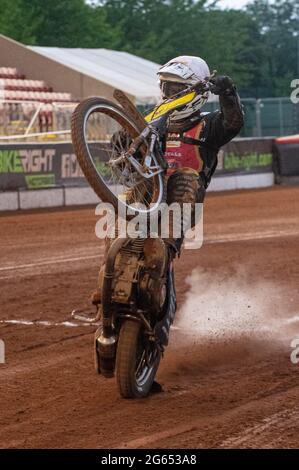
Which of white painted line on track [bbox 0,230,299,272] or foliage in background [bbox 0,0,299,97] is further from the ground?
foliage in background [bbox 0,0,299,97]

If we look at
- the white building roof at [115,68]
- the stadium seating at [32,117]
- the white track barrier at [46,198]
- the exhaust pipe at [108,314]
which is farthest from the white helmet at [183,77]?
the white building roof at [115,68]

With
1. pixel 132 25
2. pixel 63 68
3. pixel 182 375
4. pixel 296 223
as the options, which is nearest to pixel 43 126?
pixel 296 223

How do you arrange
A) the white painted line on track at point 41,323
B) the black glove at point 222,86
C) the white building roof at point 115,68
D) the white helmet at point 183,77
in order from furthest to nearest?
the white building roof at point 115,68 < the white painted line on track at point 41,323 < the white helmet at point 183,77 < the black glove at point 222,86

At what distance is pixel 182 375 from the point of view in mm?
7340

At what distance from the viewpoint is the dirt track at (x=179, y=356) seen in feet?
18.8

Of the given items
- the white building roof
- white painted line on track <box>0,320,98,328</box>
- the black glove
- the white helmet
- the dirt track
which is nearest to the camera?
the dirt track

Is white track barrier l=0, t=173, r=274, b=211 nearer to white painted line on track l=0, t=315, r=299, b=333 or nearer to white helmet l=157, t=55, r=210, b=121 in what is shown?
white painted line on track l=0, t=315, r=299, b=333

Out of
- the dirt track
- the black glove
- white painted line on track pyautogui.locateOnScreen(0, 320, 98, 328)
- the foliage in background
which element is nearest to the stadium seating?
the dirt track

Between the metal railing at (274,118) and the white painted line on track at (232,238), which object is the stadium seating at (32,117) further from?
the white painted line on track at (232,238)

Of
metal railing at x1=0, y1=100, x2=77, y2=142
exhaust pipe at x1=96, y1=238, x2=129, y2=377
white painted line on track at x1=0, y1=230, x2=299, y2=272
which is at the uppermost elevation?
exhaust pipe at x1=96, y1=238, x2=129, y2=377

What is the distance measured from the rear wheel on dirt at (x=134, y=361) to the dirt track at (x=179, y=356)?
10 cm

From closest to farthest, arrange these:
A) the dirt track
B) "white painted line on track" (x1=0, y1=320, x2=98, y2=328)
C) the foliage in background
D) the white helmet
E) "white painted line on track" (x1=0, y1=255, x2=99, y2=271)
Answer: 1. the dirt track
2. the white helmet
3. "white painted line on track" (x1=0, y1=320, x2=98, y2=328)
4. "white painted line on track" (x1=0, y1=255, x2=99, y2=271)
5. the foliage in background

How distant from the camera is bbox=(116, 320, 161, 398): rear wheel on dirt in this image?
20.7 feet

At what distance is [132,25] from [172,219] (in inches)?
1869
